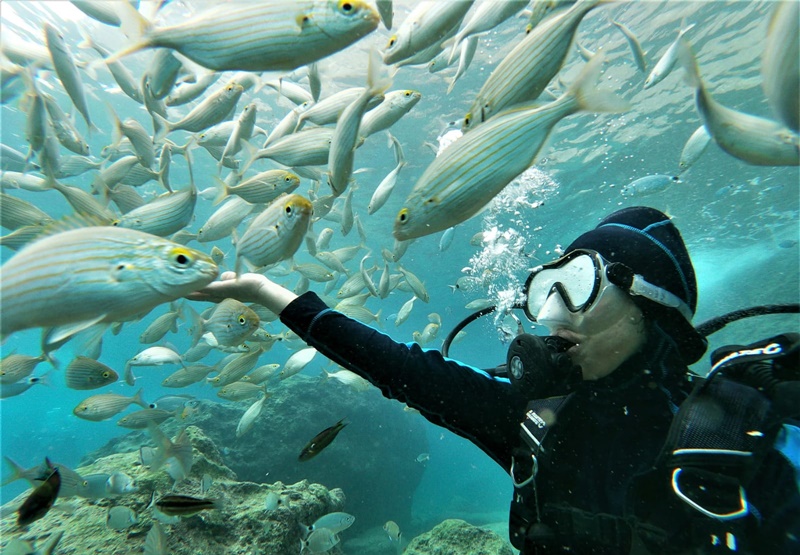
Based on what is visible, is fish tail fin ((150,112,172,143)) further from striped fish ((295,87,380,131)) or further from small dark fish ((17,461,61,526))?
small dark fish ((17,461,61,526))

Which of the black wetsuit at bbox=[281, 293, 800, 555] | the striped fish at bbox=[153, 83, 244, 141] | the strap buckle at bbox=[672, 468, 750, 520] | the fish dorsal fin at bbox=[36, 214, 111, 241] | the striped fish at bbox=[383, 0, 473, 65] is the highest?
the striped fish at bbox=[383, 0, 473, 65]

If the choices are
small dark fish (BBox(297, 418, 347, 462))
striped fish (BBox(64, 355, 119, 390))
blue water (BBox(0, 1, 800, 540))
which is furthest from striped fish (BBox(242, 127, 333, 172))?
striped fish (BBox(64, 355, 119, 390))

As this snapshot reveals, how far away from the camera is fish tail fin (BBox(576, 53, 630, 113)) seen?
1512 millimetres

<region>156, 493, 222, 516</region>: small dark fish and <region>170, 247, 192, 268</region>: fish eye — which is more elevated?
<region>170, 247, 192, 268</region>: fish eye

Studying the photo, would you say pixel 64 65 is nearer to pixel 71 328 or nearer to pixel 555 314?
pixel 71 328

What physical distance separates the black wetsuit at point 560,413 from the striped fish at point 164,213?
145 centimetres

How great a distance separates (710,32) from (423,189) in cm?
1502

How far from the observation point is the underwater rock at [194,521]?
3.65m

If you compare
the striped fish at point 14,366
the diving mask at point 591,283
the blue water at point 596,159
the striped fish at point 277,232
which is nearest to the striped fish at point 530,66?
the blue water at point 596,159

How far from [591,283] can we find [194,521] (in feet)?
15.0

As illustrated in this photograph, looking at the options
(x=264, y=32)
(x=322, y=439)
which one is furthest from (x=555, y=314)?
(x=264, y=32)

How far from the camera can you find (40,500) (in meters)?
2.50

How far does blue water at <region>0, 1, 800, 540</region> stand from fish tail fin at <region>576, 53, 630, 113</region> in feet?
0.79

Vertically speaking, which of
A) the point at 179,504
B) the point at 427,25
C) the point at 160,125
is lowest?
the point at 179,504
